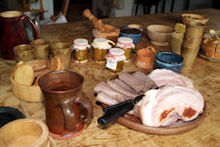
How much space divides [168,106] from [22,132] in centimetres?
55

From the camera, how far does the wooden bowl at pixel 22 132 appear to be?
2.19 ft

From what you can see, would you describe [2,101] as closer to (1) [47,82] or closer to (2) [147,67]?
(1) [47,82]

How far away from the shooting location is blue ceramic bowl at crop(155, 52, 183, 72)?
1.31m

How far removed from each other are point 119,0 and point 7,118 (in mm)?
4047

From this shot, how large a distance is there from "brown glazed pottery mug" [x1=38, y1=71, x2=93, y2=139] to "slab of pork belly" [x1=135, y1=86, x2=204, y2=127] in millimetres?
227

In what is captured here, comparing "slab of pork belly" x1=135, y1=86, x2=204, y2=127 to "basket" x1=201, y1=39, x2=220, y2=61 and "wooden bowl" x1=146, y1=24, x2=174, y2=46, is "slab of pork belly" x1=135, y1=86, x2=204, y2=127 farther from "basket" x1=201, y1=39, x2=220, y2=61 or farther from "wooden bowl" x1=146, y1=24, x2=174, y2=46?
"wooden bowl" x1=146, y1=24, x2=174, y2=46

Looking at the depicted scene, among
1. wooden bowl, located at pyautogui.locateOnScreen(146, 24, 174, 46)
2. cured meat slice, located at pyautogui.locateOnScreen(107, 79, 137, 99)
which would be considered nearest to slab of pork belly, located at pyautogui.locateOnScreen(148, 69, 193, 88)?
cured meat slice, located at pyautogui.locateOnScreen(107, 79, 137, 99)

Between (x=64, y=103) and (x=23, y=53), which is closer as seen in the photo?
(x=64, y=103)

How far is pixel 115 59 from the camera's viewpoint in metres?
1.35

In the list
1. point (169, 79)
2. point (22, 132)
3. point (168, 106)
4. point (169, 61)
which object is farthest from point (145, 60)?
point (22, 132)

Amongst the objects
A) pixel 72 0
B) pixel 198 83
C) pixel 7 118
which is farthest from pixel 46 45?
pixel 72 0

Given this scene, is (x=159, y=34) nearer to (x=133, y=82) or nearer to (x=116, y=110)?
(x=133, y=82)

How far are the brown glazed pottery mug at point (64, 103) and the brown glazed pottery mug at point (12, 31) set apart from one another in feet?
2.22

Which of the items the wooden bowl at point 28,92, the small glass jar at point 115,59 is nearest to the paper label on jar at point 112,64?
the small glass jar at point 115,59
